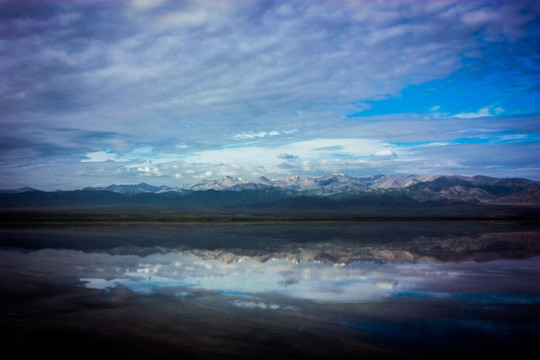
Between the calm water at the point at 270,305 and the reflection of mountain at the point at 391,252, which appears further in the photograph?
the reflection of mountain at the point at 391,252

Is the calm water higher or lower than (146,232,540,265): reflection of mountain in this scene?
higher

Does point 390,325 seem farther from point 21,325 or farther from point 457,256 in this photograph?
point 457,256

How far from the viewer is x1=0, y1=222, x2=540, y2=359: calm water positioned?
11477 mm

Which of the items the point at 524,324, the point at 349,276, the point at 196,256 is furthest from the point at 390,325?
the point at 196,256

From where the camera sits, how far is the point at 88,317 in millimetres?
14555

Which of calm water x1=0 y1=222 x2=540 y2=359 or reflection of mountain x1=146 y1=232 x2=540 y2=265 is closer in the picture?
calm water x1=0 y1=222 x2=540 y2=359

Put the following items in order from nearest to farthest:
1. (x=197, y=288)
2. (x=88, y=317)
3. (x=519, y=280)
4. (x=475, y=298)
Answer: (x=88, y=317)
(x=475, y=298)
(x=197, y=288)
(x=519, y=280)

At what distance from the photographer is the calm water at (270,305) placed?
11.5 m

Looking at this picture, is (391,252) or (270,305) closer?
(270,305)

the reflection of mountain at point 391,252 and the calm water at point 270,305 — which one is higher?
the calm water at point 270,305

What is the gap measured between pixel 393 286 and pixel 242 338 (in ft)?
33.6

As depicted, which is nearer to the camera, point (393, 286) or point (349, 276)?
point (393, 286)

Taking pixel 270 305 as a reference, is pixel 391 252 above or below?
below

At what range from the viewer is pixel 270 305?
631 inches
